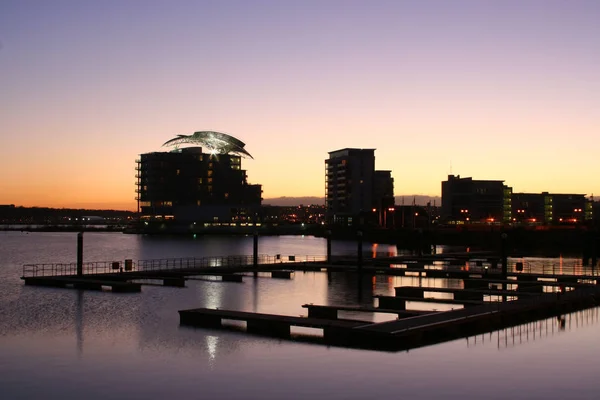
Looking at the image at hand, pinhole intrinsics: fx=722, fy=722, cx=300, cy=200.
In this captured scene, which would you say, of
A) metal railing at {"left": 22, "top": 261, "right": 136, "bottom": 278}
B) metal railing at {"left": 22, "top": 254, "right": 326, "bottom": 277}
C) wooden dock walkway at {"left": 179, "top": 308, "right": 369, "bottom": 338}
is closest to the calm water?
wooden dock walkway at {"left": 179, "top": 308, "right": 369, "bottom": 338}

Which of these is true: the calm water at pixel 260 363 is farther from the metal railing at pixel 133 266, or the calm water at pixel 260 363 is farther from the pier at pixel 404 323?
the metal railing at pixel 133 266

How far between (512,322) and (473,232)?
151 metres

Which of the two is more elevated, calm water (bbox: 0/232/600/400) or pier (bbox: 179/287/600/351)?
pier (bbox: 179/287/600/351)

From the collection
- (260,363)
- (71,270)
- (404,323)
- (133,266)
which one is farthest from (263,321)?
(133,266)

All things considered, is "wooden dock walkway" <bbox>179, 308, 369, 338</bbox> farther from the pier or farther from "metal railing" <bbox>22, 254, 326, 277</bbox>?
"metal railing" <bbox>22, 254, 326, 277</bbox>

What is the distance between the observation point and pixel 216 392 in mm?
27484

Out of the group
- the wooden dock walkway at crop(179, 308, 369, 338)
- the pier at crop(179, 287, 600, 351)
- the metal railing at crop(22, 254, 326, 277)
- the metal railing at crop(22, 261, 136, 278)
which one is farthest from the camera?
the metal railing at crop(22, 254, 326, 277)

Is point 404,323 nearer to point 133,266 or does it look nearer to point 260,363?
point 260,363

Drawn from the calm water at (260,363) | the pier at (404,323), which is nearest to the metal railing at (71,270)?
the calm water at (260,363)

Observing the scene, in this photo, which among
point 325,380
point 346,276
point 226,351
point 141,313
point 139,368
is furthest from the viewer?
point 346,276

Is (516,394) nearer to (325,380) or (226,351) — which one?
(325,380)

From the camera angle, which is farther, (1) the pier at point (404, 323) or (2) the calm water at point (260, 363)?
(1) the pier at point (404, 323)

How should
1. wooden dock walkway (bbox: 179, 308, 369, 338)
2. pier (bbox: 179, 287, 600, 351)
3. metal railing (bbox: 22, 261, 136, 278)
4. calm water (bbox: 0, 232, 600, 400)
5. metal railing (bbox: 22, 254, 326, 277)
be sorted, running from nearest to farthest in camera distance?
calm water (bbox: 0, 232, 600, 400) → pier (bbox: 179, 287, 600, 351) → wooden dock walkway (bbox: 179, 308, 369, 338) → metal railing (bbox: 22, 261, 136, 278) → metal railing (bbox: 22, 254, 326, 277)

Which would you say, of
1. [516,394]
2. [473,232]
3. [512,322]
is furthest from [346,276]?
[473,232]
